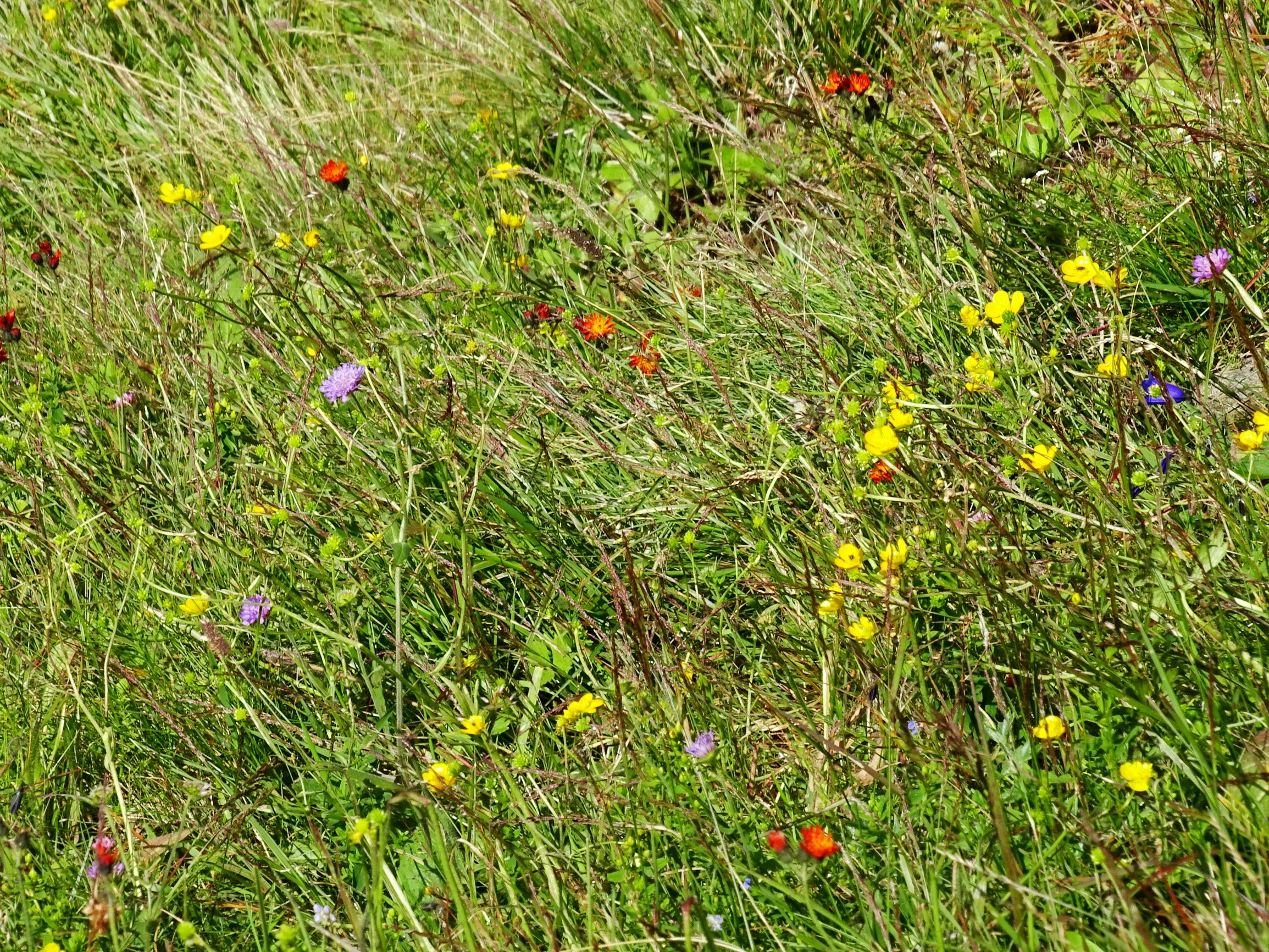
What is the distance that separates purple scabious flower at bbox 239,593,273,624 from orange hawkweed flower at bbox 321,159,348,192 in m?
1.11

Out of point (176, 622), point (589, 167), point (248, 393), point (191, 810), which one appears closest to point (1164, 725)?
point (191, 810)

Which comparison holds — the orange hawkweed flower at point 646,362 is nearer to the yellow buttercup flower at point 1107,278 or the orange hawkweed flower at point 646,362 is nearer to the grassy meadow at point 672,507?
the grassy meadow at point 672,507

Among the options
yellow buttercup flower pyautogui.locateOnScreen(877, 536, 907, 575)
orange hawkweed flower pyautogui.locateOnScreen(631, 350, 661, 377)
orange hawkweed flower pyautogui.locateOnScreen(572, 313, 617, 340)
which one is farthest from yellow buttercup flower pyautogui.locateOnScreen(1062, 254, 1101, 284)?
orange hawkweed flower pyautogui.locateOnScreen(572, 313, 617, 340)

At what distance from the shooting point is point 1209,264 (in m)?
1.87

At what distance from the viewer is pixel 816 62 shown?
9.39 feet

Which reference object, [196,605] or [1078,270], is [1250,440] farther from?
[196,605]

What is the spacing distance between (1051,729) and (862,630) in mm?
282

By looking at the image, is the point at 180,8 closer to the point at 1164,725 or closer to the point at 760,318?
the point at 760,318

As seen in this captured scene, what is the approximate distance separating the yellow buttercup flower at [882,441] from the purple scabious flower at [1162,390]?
454 millimetres

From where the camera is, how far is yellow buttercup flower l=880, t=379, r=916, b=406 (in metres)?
1.73

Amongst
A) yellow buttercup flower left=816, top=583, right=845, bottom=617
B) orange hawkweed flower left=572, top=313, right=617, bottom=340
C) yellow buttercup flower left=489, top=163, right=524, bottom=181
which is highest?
yellow buttercup flower left=489, top=163, right=524, bottom=181

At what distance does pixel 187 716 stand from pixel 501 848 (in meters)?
0.64

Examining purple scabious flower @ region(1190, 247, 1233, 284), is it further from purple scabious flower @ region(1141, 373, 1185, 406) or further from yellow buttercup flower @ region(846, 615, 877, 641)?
yellow buttercup flower @ region(846, 615, 877, 641)

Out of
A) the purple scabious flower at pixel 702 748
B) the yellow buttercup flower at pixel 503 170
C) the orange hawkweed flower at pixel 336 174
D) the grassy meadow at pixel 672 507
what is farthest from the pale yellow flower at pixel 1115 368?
the orange hawkweed flower at pixel 336 174
